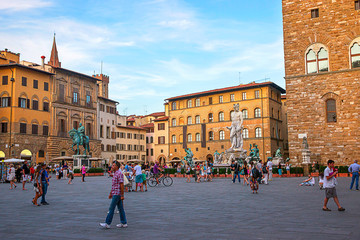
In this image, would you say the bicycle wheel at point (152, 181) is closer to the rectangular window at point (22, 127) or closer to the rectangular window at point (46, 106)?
the rectangular window at point (22, 127)

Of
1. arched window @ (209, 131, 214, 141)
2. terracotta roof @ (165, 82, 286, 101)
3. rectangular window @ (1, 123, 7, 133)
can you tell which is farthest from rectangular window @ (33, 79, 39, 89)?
arched window @ (209, 131, 214, 141)

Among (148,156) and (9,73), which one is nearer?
(9,73)

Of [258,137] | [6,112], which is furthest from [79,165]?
[258,137]

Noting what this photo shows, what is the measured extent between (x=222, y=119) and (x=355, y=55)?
33.0 meters

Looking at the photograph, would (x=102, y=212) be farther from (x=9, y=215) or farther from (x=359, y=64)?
(x=359, y=64)

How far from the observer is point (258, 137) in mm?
57219

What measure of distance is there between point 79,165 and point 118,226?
1416 inches

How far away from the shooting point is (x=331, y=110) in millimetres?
30656

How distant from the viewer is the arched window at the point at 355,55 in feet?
98.1

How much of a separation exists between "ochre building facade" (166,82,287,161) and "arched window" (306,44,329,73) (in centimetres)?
2469

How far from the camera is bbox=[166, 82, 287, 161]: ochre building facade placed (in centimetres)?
5712

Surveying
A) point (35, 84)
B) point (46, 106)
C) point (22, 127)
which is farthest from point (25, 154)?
point (35, 84)

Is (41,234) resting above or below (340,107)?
below

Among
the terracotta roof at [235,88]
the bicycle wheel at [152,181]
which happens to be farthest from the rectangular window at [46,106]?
the bicycle wheel at [152,181]
